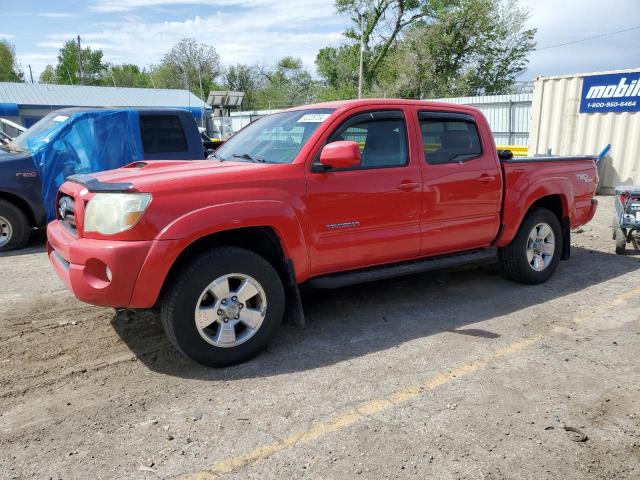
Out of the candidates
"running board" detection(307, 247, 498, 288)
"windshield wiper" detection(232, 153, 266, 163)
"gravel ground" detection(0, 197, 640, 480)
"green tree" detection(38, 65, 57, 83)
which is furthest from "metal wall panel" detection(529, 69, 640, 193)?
"green tree" detection(38, 65, 57, 83)

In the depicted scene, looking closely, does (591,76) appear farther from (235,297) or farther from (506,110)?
(235,297)

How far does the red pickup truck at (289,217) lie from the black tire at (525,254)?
0.01 meters

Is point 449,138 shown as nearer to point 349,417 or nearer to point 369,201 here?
point 369,201

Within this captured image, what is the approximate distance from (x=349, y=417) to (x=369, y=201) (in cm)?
176

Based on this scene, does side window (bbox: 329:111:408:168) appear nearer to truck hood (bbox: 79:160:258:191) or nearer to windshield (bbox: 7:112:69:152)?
truck hood (bbox: 79:160:258:191)

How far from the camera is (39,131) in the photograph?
25.4 feet

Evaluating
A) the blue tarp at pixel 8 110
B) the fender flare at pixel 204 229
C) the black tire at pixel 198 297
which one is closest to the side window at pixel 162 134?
the fender flare at pixel 204 229

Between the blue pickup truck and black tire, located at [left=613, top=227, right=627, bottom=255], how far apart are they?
586 centimetres

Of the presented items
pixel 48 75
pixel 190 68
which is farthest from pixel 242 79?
pixel 48 75

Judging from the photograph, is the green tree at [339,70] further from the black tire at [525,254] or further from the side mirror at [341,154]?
the side mirror at [341,154]

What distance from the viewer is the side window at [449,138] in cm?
462

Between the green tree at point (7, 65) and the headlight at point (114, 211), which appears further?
the green tree at point (7, 65)

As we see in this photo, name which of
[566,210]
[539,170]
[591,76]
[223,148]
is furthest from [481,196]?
[591,76]

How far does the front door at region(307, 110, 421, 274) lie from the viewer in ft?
12.9
